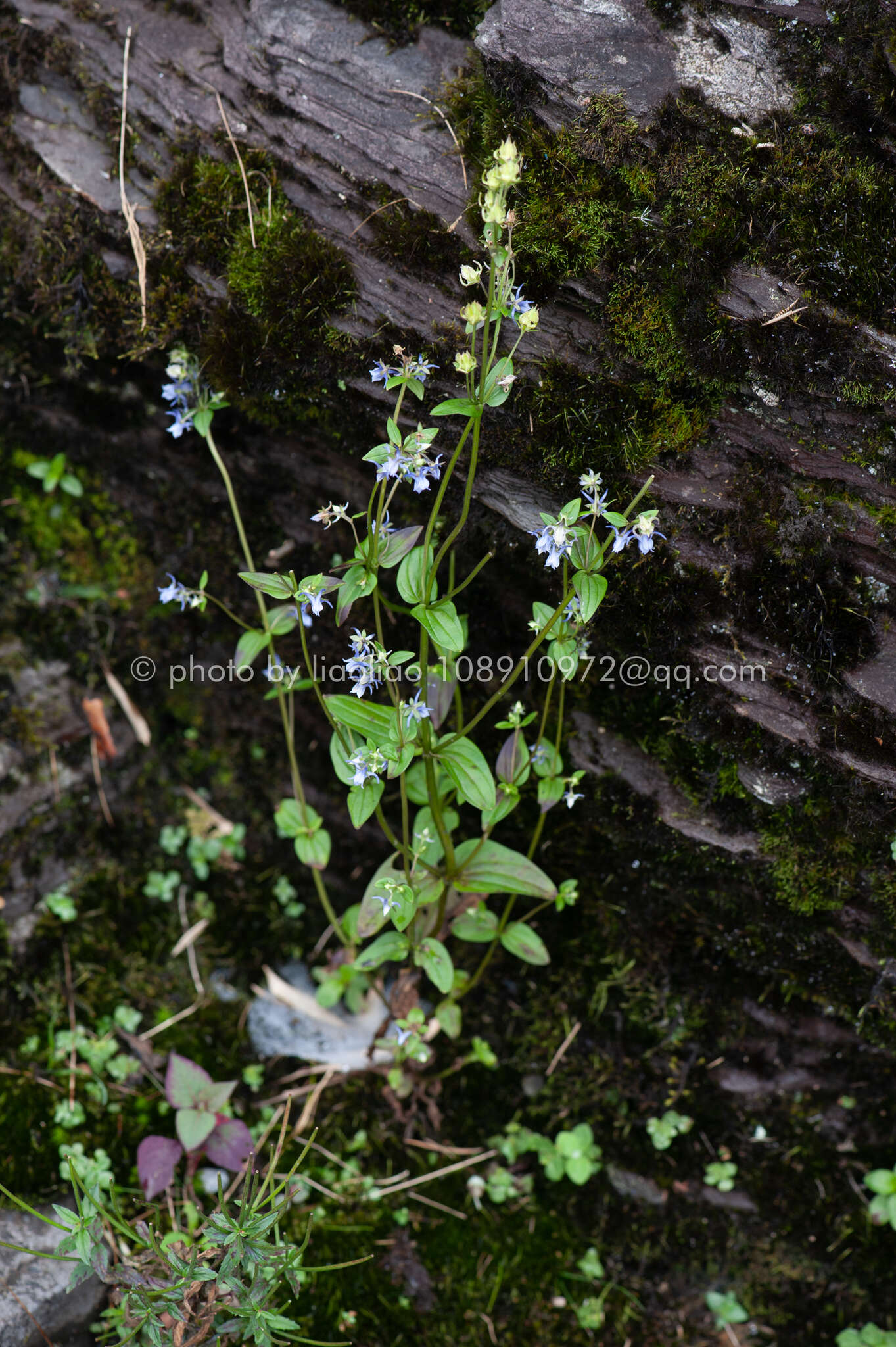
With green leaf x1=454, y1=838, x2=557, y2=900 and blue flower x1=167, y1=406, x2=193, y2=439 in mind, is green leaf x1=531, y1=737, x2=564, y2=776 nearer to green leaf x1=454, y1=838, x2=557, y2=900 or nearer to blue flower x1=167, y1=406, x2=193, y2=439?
green leaf x1=454, y1=838, x2=557, y2=900

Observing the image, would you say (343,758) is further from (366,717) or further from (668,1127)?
(668,1127)

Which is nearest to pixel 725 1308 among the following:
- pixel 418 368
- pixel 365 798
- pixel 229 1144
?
pixel 229 1144

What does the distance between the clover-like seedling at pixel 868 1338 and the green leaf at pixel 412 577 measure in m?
3.24

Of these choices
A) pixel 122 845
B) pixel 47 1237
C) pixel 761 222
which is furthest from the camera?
pixel 122 845

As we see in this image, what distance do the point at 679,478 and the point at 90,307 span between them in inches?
87.1

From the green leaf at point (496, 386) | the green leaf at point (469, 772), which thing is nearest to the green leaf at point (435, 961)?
the green leaf at point (469, 772)

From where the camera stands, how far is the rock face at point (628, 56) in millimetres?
2502

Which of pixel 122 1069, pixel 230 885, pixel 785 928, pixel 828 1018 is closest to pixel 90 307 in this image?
pixel 230 885

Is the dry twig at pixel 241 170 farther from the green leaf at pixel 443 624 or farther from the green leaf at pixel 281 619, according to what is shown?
the green leaf at pixel 443 624

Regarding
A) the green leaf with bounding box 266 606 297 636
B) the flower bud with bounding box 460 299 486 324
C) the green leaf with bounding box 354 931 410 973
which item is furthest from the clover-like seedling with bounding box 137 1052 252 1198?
the flower bud with bounding box 460 299 486 324

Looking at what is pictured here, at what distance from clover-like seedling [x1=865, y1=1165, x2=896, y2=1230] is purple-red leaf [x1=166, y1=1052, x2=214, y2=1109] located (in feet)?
8.26

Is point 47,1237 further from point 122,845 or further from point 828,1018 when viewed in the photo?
point 828,1018

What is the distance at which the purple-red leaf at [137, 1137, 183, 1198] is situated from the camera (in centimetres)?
310

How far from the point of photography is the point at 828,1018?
324 cm
